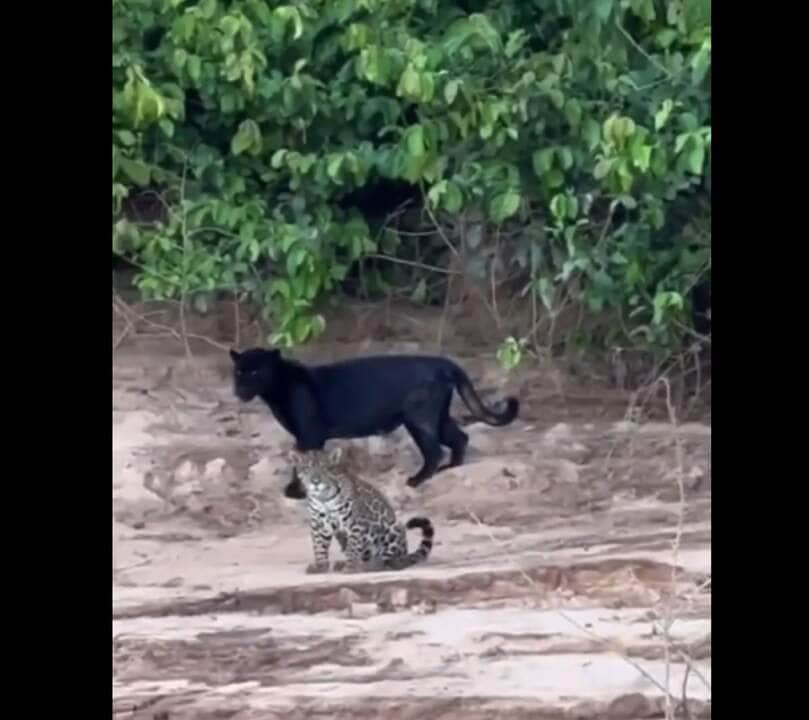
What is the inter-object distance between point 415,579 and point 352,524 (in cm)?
17

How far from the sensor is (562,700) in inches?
111

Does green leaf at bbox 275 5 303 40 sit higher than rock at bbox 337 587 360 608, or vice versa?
green leaf at bbox 275 5 303 40

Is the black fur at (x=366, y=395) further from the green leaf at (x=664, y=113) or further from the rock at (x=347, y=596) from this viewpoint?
the green leaf at (x=664, y=113)

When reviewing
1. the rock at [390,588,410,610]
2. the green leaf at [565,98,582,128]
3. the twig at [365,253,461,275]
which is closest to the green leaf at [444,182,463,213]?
the twig at [365,253,461,275]

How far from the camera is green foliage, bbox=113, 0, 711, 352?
2791 mm

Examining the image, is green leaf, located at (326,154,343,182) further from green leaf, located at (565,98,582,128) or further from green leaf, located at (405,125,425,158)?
green leaf, located at (565,98,582,128)

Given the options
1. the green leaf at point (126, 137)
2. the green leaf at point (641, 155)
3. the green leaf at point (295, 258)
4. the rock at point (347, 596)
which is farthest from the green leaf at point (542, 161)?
the rock at point (347, 596)

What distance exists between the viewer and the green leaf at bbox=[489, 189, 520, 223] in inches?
111

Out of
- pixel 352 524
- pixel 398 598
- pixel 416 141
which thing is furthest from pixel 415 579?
pixel 416 141

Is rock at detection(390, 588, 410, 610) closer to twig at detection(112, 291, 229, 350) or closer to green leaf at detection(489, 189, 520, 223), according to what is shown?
twig at detection(112, 291, 229, 350)

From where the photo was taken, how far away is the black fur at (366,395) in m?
2.83

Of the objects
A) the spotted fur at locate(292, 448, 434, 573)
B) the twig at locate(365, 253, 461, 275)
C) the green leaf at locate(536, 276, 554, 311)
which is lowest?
the spotted fur at locate(292, 448, 434, 573)

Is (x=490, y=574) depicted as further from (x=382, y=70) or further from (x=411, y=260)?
(x=382, y=70)
